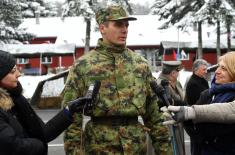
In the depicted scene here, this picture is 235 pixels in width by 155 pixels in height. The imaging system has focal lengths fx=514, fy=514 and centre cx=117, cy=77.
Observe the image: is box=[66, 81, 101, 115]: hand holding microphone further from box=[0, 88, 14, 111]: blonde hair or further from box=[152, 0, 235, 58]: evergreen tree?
box=[152, 0, 235, 58]: evergreen tree

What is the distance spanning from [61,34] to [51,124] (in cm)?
4855

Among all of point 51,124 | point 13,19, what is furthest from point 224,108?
point 13,19

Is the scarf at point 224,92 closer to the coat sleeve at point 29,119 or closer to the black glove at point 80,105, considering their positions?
the black glove at point 80,105

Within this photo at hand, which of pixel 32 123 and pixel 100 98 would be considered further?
pixel 100 98

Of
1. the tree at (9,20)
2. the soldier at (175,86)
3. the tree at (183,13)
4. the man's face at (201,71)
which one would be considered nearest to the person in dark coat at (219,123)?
the soldier at (175,86)

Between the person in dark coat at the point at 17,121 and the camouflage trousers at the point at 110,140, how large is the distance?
1.01 feet

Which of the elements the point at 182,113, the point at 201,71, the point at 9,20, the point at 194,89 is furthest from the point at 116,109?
the point at 9,20

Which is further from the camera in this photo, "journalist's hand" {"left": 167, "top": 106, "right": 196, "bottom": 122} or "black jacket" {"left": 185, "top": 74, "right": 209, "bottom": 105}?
"black jacket" {"left": 185, "top": 74, "right": 209, "bottom": 105}

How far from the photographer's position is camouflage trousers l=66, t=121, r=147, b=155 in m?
3.59

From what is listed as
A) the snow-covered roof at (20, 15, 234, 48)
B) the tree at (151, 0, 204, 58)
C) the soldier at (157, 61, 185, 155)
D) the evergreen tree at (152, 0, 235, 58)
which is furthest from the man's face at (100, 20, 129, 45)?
the snow-covered roof at (20, 15, 234, 48)

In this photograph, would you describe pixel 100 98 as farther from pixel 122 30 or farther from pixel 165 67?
pixel 165 67

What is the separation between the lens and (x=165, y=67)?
700 centimetres

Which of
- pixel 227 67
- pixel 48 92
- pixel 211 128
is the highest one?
pixel 227 67

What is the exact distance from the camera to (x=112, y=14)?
12.3 ft
